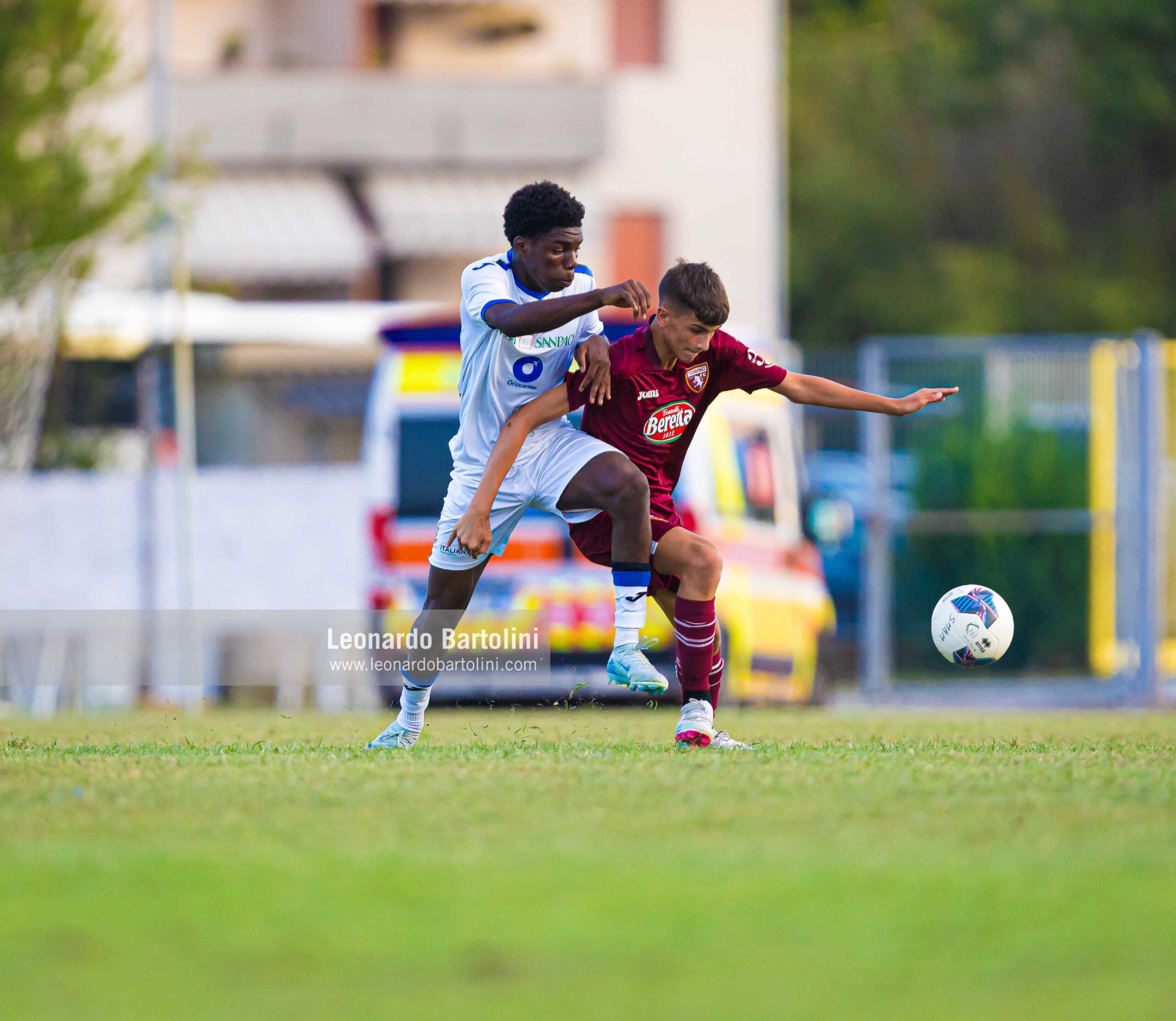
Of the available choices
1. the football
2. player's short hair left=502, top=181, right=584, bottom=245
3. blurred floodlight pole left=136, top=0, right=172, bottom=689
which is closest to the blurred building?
blurred floodlight pole left=136, top=0, right=172, bottom=689

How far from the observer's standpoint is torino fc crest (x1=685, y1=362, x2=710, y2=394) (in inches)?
276

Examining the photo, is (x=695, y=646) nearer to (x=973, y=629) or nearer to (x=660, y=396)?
(x=660, y=396)

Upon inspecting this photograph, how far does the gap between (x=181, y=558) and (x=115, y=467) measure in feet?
6.29

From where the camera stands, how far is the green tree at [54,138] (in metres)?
16.1

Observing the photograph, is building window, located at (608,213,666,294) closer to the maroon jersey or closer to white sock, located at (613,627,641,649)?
the maroon jersey

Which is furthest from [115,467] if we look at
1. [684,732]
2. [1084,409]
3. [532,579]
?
[684,732]

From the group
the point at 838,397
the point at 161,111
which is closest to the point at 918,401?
the point at 838,397

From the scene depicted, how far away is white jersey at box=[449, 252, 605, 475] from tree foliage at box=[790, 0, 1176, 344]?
3253cm

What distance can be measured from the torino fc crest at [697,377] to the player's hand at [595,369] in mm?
289

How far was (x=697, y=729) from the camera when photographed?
6730 millimetres

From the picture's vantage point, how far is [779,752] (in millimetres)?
6602

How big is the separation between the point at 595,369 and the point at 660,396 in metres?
0.29

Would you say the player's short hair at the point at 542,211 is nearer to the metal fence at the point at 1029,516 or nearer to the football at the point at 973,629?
the football at the point at 973,629

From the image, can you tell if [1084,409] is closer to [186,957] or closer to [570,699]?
[570,699]
